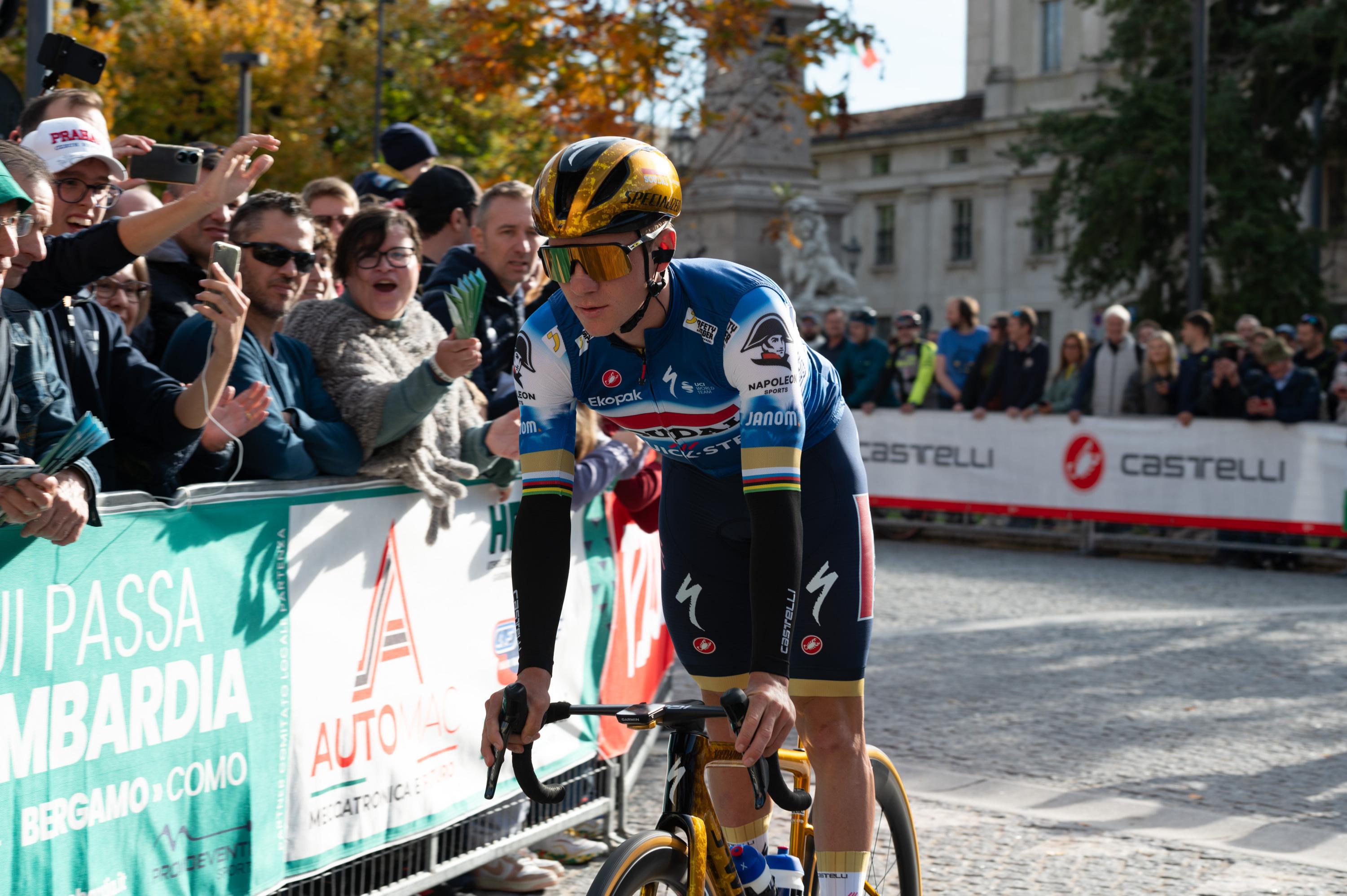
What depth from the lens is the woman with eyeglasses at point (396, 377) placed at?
4.59m

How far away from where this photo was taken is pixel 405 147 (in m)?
8.12

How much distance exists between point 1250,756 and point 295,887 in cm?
434

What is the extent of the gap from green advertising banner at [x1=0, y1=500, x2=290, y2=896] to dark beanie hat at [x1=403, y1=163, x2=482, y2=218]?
3.09 metres

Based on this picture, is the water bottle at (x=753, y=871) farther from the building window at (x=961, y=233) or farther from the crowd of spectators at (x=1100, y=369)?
the building window at (x=961, y=233)

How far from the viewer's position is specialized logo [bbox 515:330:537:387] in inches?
126

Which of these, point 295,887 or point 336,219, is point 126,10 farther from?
point 295,887

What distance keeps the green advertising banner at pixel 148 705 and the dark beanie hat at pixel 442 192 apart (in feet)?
10.1

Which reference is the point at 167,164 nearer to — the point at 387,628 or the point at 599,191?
the point at 387,628

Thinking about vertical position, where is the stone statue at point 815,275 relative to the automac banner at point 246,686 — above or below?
above

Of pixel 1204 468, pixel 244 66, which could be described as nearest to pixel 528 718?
pixel 1204 468

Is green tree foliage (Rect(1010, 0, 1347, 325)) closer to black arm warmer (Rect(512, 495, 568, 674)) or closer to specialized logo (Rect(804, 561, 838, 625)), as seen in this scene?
specialized logo (Rect(804, 561, 838, 625))

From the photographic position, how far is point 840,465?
11.6 feet

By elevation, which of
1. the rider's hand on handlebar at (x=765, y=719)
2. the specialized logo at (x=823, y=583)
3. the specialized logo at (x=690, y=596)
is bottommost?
the rider's hand on handlebar at (x=765, y=719)

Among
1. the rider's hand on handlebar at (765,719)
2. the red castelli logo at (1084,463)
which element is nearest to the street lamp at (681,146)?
the red castelli logo at (1084,463)
